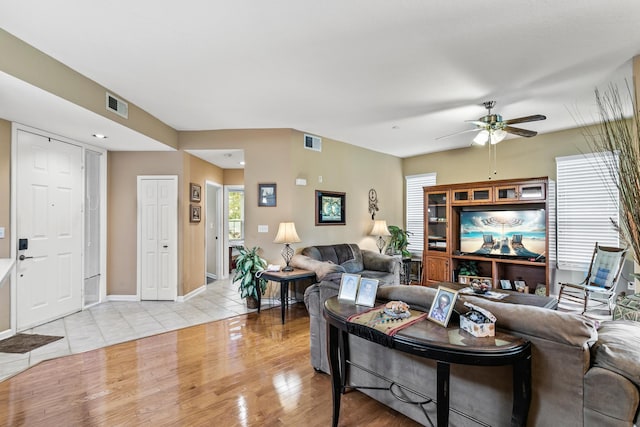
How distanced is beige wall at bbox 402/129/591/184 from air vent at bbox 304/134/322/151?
2754mm

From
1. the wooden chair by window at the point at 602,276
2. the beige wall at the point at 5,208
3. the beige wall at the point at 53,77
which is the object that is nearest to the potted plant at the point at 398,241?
the wooden chair by window at the point at 602,276

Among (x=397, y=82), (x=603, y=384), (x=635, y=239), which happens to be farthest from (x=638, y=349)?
(x=397, y=82)

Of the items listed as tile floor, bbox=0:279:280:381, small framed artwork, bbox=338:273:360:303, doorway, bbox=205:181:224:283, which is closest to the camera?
small framed artwork, bbox=338:273:360:303

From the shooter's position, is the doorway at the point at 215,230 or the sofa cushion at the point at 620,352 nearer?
the sofa cushion at the point at 620,352

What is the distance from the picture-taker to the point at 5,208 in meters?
3.58

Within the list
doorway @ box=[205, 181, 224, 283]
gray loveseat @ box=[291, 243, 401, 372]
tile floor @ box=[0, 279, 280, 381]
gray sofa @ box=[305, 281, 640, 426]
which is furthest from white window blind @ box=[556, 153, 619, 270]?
doorway @ box=[205, 181, 224, 283]

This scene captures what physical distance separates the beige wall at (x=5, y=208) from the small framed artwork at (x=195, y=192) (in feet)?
7.32

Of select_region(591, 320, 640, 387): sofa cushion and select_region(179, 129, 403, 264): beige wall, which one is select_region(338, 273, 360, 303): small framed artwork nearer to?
select_region(591, 320, 640, 387): sofa cushion

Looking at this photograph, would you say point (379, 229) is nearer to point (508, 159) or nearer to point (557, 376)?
point (508, 159)

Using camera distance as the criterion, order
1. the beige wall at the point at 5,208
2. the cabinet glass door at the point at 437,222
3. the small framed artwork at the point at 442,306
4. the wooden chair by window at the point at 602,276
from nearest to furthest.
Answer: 1. the small framed artwork at the point at 442,306
2. the beige wall at the point at 5,208
3. the wooden chair by window at the point at 602,276
4. the cabinet glass door at the point at 437,222

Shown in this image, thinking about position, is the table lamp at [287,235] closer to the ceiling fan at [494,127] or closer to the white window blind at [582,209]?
the ceiling fan at [494,127]

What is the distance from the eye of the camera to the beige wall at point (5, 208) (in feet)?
11.6

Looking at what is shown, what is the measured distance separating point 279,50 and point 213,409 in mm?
Answer: 2857

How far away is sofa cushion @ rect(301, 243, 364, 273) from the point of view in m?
5.02
